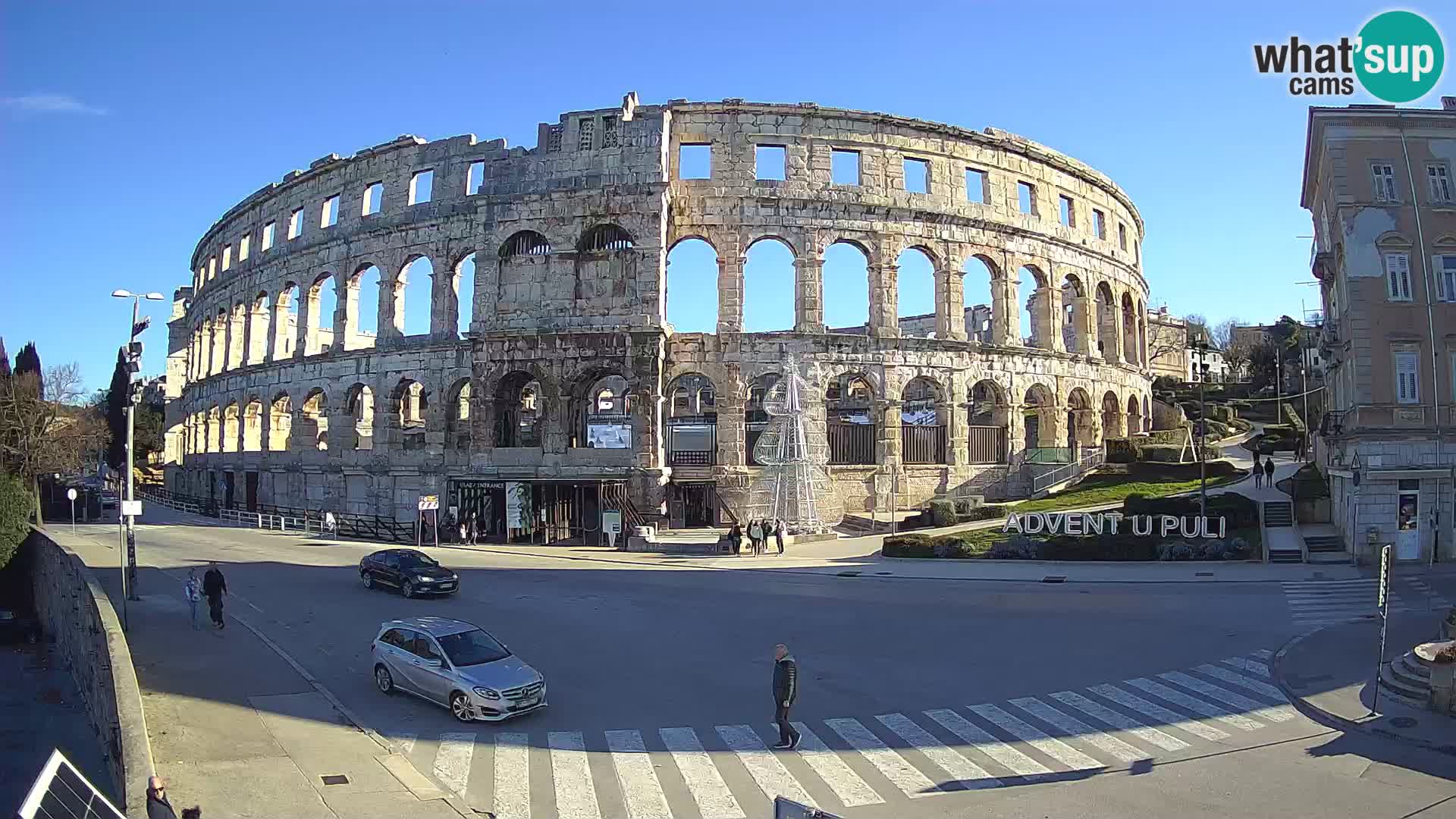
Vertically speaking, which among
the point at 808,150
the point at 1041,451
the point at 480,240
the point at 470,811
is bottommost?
the point at 470,811

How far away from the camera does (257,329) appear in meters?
53.4

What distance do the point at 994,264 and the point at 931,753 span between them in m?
36.1

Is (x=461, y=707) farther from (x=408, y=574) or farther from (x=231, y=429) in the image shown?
(x=231, y=429)

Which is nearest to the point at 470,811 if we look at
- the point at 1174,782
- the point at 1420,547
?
the point at 1174,782

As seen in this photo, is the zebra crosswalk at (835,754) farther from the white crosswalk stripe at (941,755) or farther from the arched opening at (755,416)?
the arched opening at (755,416)

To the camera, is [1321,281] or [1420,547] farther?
[1321,281]

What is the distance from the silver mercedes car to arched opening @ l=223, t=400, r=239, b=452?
4725 cm

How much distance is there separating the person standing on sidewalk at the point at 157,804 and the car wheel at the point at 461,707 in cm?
463

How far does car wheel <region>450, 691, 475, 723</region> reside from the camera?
1367 centimetres

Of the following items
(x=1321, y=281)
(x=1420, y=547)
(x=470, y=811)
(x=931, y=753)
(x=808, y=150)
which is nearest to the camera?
(x=470, y=811)

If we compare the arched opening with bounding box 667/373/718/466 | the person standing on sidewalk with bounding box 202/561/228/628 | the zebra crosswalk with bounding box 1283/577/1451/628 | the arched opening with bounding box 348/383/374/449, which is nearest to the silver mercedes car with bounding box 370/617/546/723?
the person standing on sidewalk with bounding box 202/561/228/628

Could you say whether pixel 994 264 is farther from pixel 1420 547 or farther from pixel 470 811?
pixel 470 811

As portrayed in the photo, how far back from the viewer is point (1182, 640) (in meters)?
18.0

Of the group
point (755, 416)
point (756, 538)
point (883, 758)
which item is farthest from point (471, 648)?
point (755, 416)
